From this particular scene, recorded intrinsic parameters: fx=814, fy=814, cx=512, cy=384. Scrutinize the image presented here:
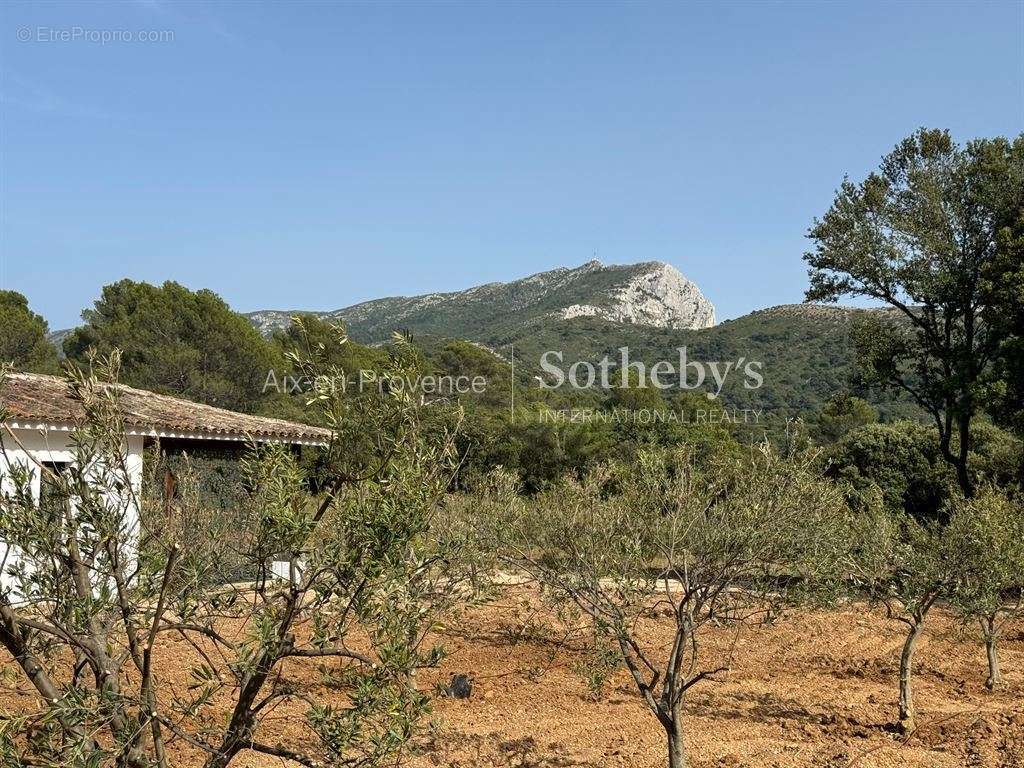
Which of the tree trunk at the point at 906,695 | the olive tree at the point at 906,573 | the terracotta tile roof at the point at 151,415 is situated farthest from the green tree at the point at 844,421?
the tree trunk at the point at 906,695

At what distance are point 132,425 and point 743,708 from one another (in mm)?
9449

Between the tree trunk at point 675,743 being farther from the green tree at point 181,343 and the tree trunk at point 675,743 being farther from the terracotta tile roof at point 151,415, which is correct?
the green tree at point 181,343

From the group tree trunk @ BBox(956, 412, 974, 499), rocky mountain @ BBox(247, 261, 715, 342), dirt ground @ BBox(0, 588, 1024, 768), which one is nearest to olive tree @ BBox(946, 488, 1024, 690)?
dirt ground @ BBox(0, 588, 1024, 768)

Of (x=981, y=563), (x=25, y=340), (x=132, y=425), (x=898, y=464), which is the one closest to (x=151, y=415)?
(x=132, y=425)

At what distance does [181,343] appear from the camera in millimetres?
33500

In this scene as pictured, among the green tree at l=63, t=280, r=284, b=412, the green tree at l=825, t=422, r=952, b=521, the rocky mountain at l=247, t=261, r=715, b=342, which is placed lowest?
the green tree at l=825, t=422, r=952, b=521

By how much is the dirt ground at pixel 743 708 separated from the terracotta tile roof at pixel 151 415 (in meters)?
3.56

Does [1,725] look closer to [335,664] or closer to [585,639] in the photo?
[335,664]

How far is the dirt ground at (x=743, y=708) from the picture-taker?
754 centimetres

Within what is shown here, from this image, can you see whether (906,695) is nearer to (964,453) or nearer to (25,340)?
(964,453)

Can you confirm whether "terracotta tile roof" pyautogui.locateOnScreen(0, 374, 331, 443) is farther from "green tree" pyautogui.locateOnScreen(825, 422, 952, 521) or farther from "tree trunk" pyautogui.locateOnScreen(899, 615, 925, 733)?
"green tree" pyautogui.locateOnScreen(825, 422, 952, 521)

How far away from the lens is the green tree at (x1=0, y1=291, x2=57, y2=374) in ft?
103

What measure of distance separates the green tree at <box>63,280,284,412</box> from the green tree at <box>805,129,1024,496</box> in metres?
23.2

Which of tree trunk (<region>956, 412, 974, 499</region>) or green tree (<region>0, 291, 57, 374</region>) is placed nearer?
tree trunk (<region>956, 412, 974, 499</region>)
